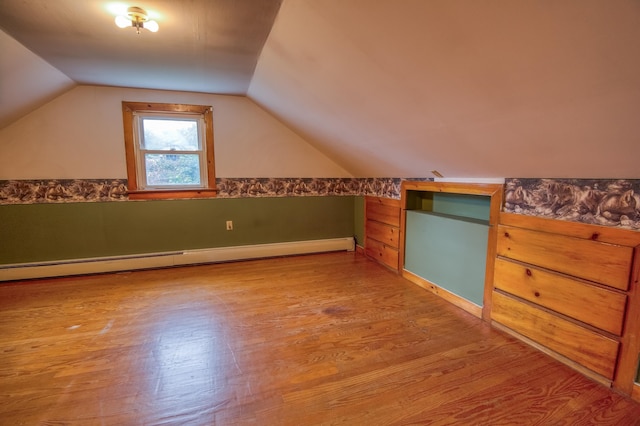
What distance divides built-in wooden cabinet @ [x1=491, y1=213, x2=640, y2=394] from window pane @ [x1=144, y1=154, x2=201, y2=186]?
3.30m

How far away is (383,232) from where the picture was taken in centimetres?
354

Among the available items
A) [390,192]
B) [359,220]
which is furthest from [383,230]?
[359,220]

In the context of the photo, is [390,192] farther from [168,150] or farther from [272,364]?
[168,150]

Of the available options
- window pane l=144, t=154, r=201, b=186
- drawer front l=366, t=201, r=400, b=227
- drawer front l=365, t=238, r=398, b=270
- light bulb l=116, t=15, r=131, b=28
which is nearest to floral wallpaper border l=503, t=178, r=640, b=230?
drawer front l=366, t=201, r=400, b=227

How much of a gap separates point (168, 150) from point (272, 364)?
282cm

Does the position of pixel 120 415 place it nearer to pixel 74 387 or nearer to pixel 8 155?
pixel 74 387

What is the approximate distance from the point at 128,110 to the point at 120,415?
9.98 feet

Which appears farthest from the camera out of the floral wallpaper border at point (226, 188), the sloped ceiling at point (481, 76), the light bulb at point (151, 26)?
the floral wallpaper border at point (226, 188)

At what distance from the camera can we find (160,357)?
1783mm

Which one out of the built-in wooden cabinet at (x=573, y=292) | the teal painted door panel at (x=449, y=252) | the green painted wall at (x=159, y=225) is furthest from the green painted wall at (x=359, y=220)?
the built-in wooden cabinet at (x=573, y=292)

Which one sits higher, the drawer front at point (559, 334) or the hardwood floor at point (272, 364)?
the drawer front at point (559, 334)

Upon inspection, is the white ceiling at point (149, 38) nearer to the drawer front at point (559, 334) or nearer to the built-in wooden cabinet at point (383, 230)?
the built-in wooden cabinet at point (383, 230)

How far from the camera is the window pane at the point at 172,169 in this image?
3406 millimetres

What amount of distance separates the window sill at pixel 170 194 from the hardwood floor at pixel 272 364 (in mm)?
1108
